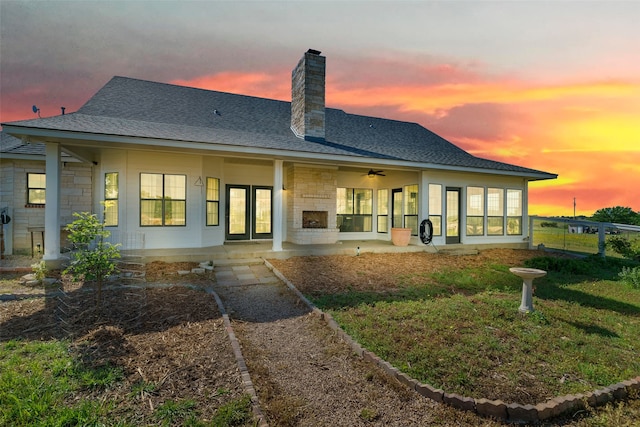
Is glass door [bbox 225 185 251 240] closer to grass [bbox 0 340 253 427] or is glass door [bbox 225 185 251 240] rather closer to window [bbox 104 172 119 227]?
window [bbox 104 172 119 227]

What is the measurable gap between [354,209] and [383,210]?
1292mm

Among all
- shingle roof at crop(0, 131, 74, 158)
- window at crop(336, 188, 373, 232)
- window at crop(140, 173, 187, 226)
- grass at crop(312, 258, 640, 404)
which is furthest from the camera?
window at crop(336, 188, 373, 232)

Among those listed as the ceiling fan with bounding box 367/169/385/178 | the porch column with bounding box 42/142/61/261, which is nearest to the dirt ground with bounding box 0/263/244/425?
the porch column with bounding box 42/142/61/261

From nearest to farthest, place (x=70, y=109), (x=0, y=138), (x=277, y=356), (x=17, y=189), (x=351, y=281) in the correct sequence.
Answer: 1. (x=277, y=356)
2. (x=351, y=281)
3. (x=17, y=189)
4. (x=0, y=138)
5. (x=70, y=109)

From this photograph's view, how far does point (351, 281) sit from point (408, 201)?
624 centimetres

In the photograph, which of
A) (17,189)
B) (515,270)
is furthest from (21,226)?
(515,270)

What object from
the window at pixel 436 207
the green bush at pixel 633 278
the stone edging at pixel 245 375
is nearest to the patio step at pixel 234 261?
the stone edging at pixel 245 375

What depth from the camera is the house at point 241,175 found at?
8.34m

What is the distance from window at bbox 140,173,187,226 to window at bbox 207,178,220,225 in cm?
79

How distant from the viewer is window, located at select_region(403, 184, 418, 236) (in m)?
11.8

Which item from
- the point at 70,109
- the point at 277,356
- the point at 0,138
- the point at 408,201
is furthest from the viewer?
the point at 70,109

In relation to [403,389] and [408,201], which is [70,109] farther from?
[403,389]

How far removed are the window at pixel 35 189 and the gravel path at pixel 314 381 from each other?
9.84m

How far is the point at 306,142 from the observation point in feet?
34.6
